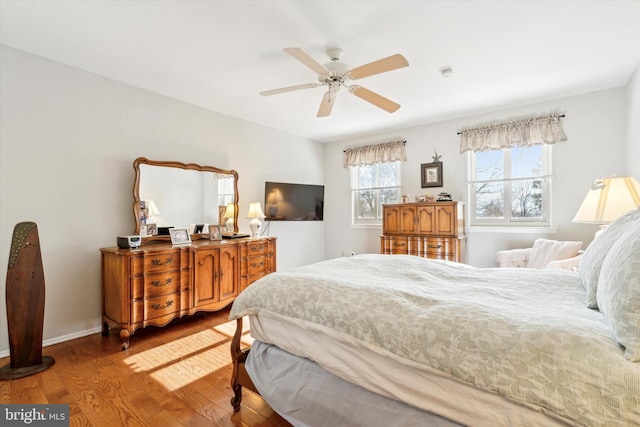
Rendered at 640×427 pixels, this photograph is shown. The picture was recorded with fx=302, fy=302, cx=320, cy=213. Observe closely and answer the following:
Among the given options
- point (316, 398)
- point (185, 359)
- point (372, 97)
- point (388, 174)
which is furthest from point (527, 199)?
point (185, 359)

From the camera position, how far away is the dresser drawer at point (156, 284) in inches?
109

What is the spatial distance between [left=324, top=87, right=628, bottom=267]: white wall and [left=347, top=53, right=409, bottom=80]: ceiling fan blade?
2713mm

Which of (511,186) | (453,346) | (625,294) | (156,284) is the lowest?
(156,284)

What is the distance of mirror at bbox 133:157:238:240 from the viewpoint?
10.8 feet

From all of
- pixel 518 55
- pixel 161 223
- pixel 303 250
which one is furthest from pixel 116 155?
pixel 518 55

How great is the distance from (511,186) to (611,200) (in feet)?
5.63

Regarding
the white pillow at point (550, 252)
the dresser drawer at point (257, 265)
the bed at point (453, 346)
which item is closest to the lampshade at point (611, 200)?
the white pillow at point (550, 252)

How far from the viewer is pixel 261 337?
168cm

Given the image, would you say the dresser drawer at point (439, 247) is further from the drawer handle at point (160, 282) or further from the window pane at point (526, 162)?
the drawer handle at point (160, 282)

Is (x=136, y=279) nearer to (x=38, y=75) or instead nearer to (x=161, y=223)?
(x=161, y=223)

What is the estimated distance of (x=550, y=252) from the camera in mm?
3314

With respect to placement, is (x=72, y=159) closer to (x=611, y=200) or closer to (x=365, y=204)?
(x=365, y=204)

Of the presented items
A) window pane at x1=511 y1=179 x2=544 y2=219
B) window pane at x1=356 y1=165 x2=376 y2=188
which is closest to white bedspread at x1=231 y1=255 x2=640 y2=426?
window pane at x1=511 y1=179 x2=544 y2=219

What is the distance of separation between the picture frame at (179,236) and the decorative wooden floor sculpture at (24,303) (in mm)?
1123
